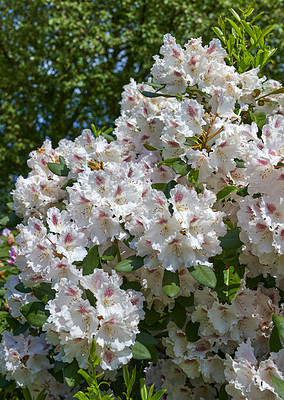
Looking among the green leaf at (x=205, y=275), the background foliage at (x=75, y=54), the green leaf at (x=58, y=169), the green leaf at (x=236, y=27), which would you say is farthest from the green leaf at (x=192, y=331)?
the background foliage at (x=75, y=54)

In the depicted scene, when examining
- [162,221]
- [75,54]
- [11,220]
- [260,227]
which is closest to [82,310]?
[162,221]

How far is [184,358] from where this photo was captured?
156 cm

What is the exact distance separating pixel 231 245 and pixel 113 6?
18.9 feet

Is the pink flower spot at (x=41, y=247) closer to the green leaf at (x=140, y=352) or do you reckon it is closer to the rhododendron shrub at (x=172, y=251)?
the rhododendron shrub at (x=172, y=251)

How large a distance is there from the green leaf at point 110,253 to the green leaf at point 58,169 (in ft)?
1.42

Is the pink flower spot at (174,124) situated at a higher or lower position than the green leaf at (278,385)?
higher

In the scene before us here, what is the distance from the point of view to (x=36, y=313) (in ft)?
4.91

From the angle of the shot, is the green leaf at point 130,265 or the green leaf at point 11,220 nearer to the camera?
the green leaf at point 130,265

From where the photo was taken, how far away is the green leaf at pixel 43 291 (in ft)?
4.90

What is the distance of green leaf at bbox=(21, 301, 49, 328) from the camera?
57.9 inches

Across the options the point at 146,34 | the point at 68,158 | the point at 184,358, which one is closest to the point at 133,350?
the point at 184,358

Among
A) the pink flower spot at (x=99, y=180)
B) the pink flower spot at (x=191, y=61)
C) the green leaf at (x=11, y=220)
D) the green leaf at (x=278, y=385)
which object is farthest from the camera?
the green leaf at (x=11, y=220)

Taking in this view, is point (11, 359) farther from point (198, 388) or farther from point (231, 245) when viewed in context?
point (231, 245)

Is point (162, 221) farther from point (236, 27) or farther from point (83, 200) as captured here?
A: point (236, 27)
